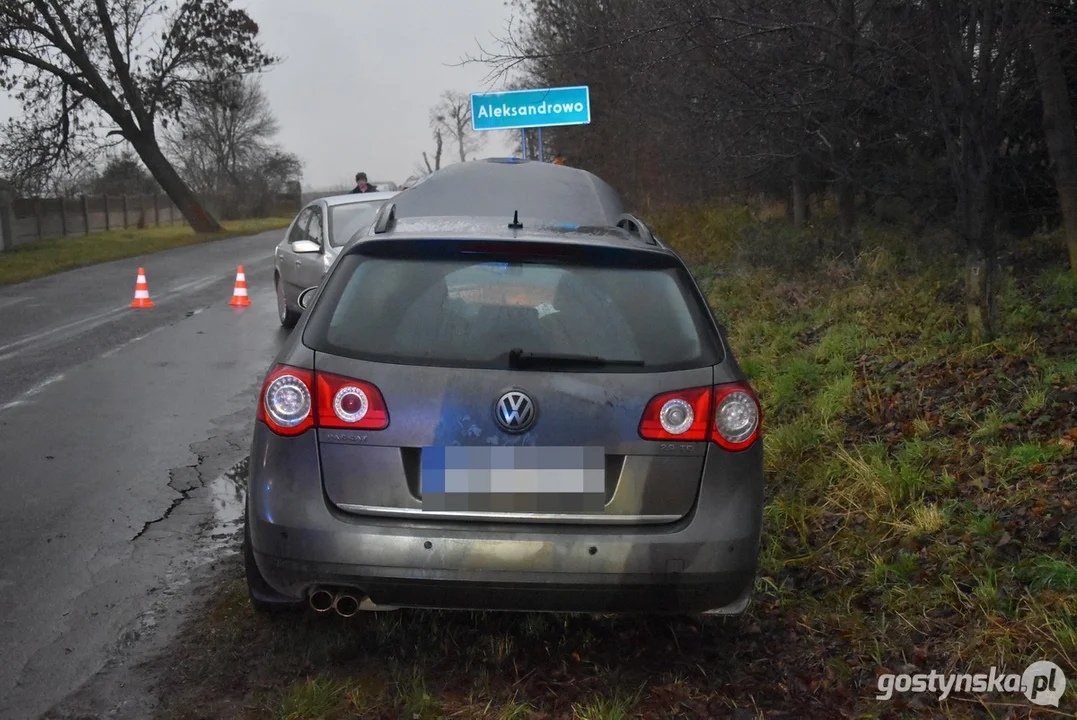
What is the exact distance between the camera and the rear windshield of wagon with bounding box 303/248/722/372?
3.72m

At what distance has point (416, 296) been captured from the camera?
3.85 m

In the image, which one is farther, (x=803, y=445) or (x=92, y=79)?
(x=92, y=79)

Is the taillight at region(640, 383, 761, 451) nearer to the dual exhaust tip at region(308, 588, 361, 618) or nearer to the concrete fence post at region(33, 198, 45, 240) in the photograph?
the dual exhaust tip at region(308, 588, 361, 618)

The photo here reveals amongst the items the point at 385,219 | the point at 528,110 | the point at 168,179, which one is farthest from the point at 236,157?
the point at 385,219

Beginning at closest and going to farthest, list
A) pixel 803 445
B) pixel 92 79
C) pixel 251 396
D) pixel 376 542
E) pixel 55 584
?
1. pixel 376 542
2. pixel 55 584
3. pixel 803 445
4. pixel 251 396
5. pixel 92 79

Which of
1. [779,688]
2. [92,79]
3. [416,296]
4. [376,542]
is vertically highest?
[92,79]

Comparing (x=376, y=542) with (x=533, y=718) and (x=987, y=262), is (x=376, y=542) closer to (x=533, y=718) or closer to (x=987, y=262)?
(x=533, y=718)

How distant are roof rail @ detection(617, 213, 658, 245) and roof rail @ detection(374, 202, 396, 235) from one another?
934mm

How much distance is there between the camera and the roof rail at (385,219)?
420 cm

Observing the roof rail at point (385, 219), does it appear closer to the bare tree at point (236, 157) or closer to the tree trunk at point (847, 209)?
the tree trunk at point (847, 209)

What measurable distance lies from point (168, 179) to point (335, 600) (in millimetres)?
38951

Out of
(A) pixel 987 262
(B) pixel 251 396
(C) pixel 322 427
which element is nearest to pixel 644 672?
(C) pixel 322 427

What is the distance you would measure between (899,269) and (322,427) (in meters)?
9.06

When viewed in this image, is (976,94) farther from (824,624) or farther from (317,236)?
(317,236)
